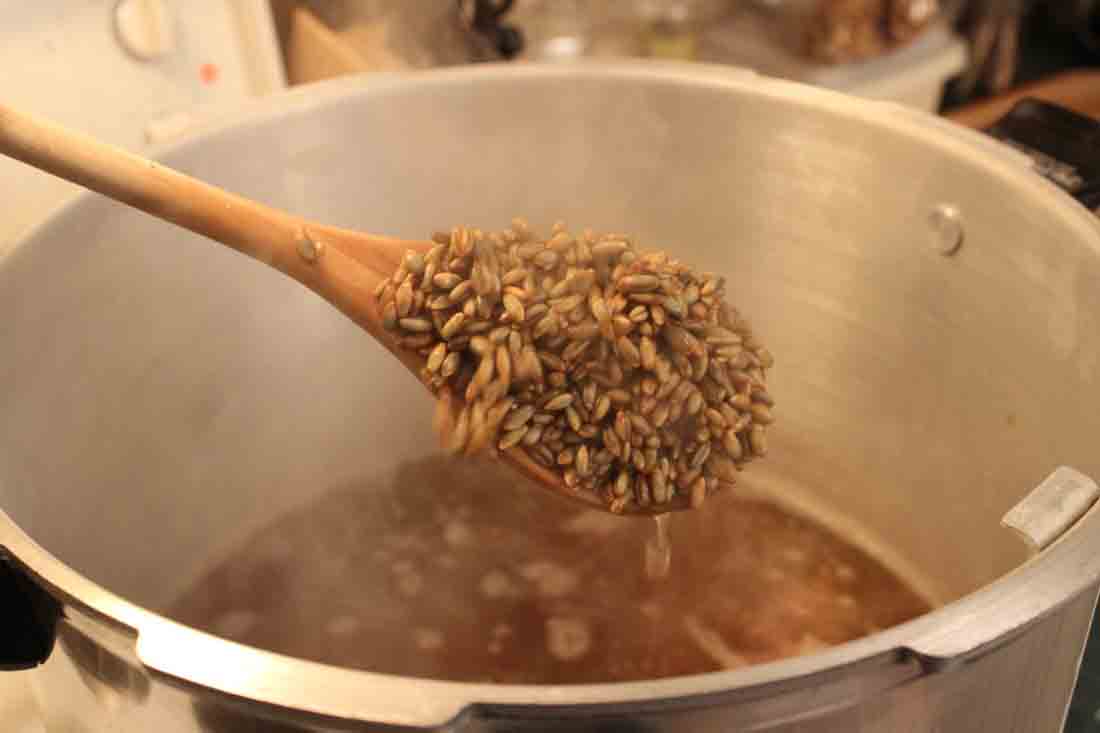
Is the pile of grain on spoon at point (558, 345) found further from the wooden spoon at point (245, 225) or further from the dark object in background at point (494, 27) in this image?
the dark object in background at point (494, 27)

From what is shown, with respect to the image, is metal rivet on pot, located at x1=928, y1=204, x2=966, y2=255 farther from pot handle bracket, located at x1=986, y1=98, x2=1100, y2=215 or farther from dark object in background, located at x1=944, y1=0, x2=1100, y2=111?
dark object in background, located at x1=944, y1=0, x2=1100, y2=111

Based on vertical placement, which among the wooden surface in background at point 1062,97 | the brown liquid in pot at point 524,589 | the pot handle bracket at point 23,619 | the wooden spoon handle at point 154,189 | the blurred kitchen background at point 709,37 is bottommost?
the brown liquid in pot at point 524,589

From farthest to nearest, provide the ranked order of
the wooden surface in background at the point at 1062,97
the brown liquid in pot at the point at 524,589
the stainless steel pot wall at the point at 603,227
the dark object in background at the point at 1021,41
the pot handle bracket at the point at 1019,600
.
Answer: the dark object in background at the point at 1021,41 → the wooden surface in background at the point at 1062,97 → the brown liquid in pot at the point at 524,589 → the stainless steel pot wall at the point at 603,227 → the pot handle bracket at the point at 1019,600

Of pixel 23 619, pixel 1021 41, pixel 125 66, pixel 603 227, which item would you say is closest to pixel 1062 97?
pixel 1021 41

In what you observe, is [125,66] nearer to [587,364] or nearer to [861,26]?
[587,364]

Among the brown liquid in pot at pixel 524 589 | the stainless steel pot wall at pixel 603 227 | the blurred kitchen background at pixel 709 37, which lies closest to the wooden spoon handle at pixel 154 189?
the stainless steel pot wall at pixel 603 227

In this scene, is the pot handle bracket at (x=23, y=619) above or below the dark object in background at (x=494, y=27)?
above
